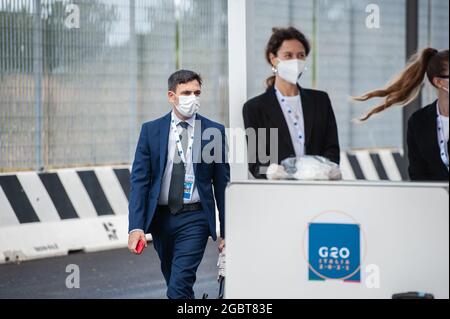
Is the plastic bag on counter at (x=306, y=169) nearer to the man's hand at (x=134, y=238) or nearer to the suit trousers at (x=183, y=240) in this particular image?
the suit trousers at (x=183, y=240)

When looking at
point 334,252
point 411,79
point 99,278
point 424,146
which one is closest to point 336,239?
point 334,252

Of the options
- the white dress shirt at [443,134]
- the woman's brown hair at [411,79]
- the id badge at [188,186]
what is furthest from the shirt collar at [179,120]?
the white dress shirt at [443,134]

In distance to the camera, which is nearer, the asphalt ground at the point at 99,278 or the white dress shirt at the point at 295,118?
the white dress shirt at the point at 295,118

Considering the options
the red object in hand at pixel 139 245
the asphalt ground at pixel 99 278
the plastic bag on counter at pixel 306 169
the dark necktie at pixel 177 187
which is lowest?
the asphalt ground at pixel 99 278

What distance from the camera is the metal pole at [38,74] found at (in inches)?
468

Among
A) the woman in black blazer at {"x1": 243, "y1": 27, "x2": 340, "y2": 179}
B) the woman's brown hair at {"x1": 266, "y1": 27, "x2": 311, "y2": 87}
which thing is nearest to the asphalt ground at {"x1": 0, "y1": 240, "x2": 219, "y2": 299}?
the woman in black blazer at {"x1": 243, "y1": 27, "x2": 340, "y2": 179}

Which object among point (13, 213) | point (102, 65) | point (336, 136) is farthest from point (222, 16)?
point (336, 136)

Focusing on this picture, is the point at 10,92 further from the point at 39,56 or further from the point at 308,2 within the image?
the point at 308,2

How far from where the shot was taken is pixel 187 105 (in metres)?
7.10

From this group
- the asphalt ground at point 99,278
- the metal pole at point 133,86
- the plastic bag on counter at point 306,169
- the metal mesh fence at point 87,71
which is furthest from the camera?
the metal pole at point 133,86

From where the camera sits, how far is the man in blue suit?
7039 mm

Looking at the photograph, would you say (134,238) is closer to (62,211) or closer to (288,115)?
(288,115)

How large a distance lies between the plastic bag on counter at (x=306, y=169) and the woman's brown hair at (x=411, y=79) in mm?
438

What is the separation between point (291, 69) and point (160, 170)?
145cm
